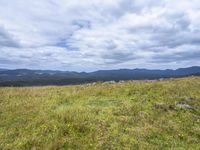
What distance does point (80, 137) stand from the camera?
46.2 feet

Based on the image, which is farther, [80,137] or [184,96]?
[184,96]

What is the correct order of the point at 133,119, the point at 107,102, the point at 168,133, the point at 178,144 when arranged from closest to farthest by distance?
1. the point at 178,144
2. the point at 168,133
3. the point at 133,119
4. the point at 107,102

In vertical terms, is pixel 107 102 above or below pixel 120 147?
above

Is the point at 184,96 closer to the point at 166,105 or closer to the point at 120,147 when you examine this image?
the point at 166,105

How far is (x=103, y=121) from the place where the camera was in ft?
52.5

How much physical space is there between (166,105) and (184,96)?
3.56 metres

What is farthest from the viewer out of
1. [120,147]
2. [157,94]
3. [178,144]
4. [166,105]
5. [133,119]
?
[157,94]

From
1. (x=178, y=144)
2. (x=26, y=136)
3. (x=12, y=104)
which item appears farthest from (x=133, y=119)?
(x=12, y=104)

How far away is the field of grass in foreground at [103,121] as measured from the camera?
1352cm

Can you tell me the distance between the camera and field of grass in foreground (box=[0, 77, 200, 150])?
13516 mm

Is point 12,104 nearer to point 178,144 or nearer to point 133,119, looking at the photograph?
point 133,119

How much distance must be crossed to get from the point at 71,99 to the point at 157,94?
24.3ft

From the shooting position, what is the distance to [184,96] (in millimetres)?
22344

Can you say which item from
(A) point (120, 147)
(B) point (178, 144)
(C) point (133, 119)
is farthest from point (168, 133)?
(A) point (120, 147)
